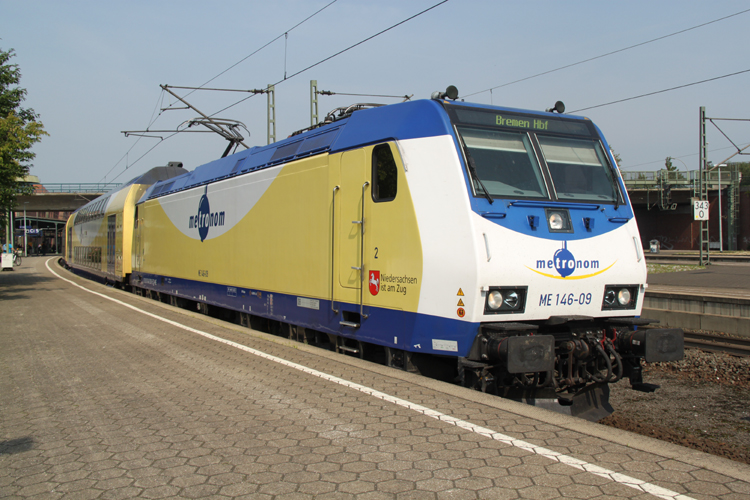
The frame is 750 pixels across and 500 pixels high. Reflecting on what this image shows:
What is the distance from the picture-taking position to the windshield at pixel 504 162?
5.71m

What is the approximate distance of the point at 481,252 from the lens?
17.4 ft

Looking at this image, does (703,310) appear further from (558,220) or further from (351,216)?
(351,216)

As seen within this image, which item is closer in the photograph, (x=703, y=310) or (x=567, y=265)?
(x=567, y=265)

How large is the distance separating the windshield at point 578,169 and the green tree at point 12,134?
16.2 metres

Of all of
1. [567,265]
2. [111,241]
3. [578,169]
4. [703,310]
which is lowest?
[703,310]

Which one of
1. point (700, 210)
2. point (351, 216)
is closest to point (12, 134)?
point (351, 216)

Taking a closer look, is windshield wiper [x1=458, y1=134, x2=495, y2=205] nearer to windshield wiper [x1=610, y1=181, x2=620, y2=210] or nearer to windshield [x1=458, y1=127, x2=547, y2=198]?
windshield [x1=458, y1=127, x2=547, y2=198]

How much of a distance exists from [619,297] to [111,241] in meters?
19.8

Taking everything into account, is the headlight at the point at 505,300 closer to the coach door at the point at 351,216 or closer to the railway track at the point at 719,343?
the coach door at the point at 351,216

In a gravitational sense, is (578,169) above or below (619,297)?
above

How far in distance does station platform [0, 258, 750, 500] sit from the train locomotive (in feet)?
1.67

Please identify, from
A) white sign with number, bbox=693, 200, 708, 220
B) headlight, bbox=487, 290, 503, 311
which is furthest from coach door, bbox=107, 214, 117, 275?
white sign with number, bbox=693, 200, 708, 220

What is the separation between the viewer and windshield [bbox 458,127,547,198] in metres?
5.71

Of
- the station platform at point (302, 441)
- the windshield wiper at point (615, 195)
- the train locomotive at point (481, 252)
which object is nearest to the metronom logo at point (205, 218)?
the train locomotive at point (481, 252)
